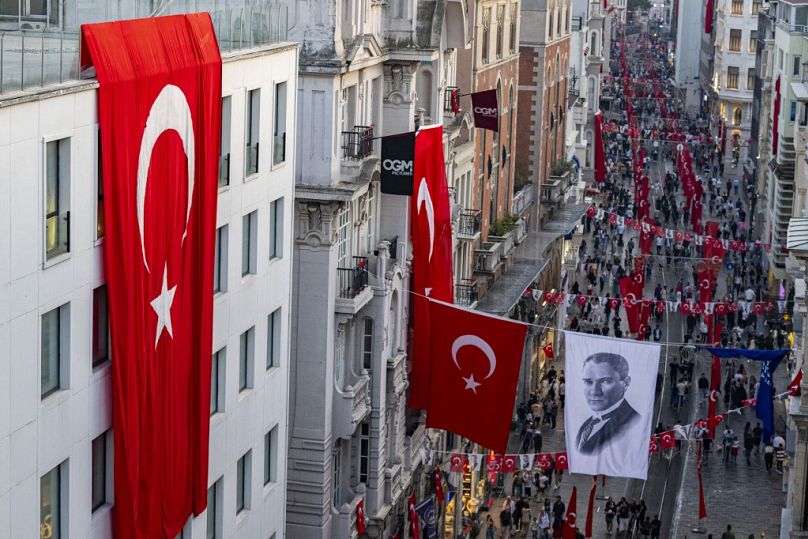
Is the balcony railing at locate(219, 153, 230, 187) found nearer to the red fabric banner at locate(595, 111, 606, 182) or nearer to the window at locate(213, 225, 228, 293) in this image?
the window at locate(213, 225, 228, 293)

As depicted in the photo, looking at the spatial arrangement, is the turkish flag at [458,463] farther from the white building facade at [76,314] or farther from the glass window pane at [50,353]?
the glass window pane at [50,353]

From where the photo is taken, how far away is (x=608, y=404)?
1665 inches

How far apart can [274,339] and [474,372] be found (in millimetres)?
9151

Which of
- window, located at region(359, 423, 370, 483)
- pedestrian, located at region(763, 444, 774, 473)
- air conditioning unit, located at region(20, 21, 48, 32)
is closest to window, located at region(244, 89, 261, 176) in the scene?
air conditioning unit, located at region(20, 21, 48, 32)

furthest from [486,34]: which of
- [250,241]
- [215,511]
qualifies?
[215,511]

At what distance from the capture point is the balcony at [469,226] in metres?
65.7

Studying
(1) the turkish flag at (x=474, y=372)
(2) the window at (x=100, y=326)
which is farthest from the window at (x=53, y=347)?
(1) the turkish flag at (x=474, y=372)

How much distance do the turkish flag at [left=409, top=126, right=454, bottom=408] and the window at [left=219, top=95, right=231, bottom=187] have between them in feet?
51.9

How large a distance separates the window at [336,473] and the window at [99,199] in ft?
68.9

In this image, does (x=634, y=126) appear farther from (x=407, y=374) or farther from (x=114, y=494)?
(x=114, y=494)

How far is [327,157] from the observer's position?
155ft

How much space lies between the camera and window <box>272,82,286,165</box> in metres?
39.5

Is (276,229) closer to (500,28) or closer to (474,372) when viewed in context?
(474,372)

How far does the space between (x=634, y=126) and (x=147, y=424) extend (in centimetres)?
14732
